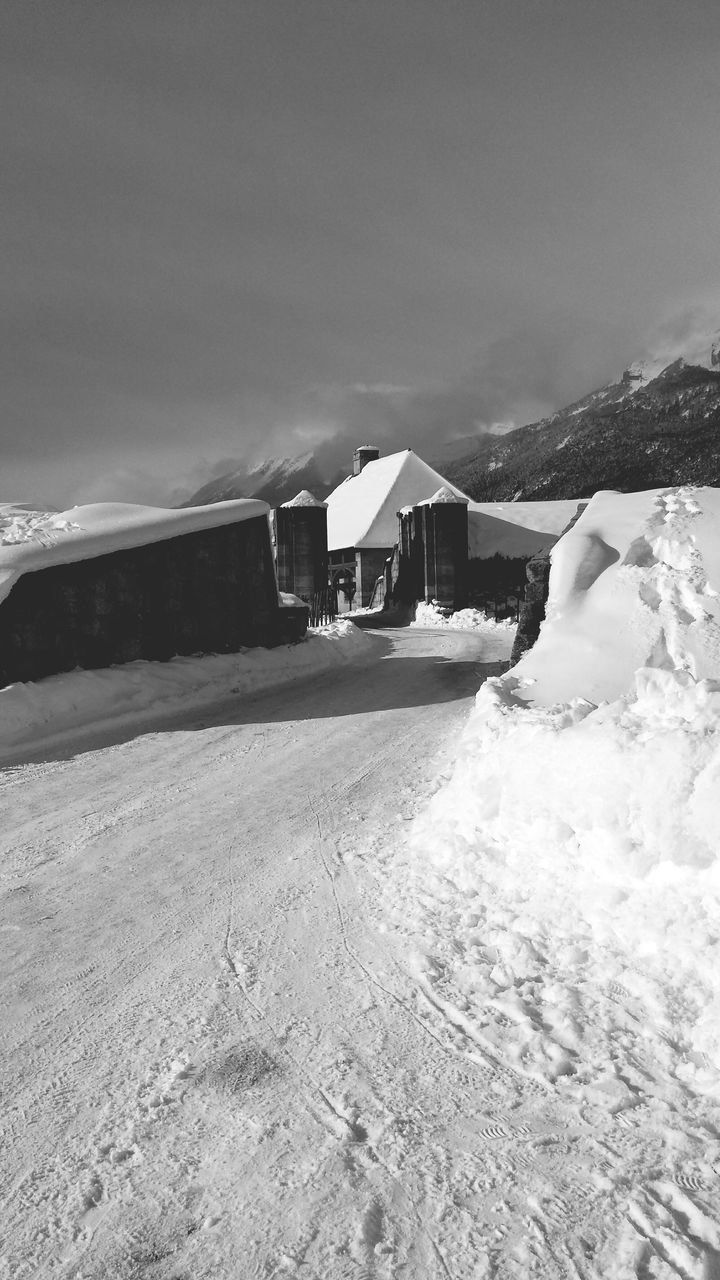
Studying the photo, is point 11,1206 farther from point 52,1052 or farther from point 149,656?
point 149,656

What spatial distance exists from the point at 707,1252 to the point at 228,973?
6.83 ft

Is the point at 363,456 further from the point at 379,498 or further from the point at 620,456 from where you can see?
the point at 620,456

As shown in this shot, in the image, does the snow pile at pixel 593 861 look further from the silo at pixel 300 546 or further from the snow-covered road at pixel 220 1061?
the silo at pixel 300 546

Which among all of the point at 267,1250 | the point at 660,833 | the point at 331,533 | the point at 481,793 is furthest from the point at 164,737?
the point at 331,533

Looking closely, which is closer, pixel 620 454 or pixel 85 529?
pixel 85 529

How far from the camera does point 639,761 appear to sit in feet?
12.9

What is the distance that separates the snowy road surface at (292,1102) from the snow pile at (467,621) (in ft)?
49.0

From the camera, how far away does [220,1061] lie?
2.74 metres

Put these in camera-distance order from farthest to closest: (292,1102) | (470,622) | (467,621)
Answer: (467,621), (470,622), (292,1102)

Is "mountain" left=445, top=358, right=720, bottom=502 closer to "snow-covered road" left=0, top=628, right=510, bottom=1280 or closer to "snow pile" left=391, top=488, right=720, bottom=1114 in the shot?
"snow pile" left=391, top=488, right=720, bottom=1114

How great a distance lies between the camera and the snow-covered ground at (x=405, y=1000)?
2.04 meters

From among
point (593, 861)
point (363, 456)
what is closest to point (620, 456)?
point (363, 456)

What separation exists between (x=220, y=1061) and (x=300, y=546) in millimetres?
34253

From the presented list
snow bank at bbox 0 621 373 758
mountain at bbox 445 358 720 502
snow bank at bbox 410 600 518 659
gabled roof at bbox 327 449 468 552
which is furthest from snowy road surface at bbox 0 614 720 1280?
mountain at bbox 445 358 720 502
